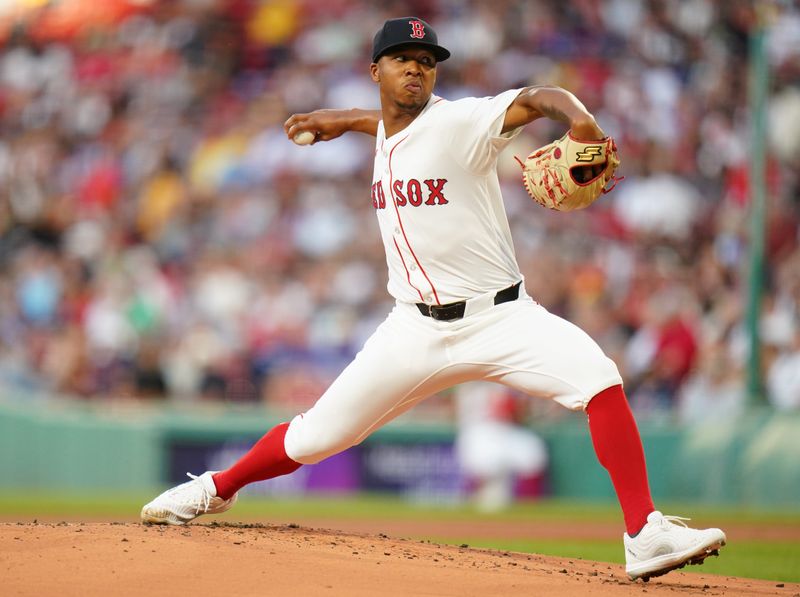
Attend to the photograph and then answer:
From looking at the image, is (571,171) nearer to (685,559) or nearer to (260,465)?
(685,559)

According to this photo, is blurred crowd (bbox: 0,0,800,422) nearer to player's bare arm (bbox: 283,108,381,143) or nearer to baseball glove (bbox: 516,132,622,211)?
player's bare arm (bbox: 283,108,381,143)

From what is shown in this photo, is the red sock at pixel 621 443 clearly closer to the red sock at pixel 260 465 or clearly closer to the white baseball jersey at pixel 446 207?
the white baseball jersey at pixel 446 207

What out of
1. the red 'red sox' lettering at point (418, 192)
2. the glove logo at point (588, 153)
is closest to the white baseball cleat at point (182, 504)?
the red 'red sox' lettering at point (418, 192)

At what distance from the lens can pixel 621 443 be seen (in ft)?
16.1

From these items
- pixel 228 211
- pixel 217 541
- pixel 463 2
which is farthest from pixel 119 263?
pixel 217 541

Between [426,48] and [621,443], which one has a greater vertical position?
[426,48]

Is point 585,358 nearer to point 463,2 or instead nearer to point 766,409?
point 766,409

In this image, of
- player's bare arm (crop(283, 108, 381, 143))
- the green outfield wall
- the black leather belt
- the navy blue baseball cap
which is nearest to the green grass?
the green outfield wall

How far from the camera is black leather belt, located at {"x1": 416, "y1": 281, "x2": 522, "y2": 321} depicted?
16.5 feet

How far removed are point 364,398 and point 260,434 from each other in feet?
24.0

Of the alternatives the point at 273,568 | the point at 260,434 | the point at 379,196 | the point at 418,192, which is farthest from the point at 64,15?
the point at 273,568

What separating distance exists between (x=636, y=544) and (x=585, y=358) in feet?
2.35

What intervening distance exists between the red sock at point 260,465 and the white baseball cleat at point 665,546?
1.50 meters

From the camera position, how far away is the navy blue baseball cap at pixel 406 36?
4973mm
